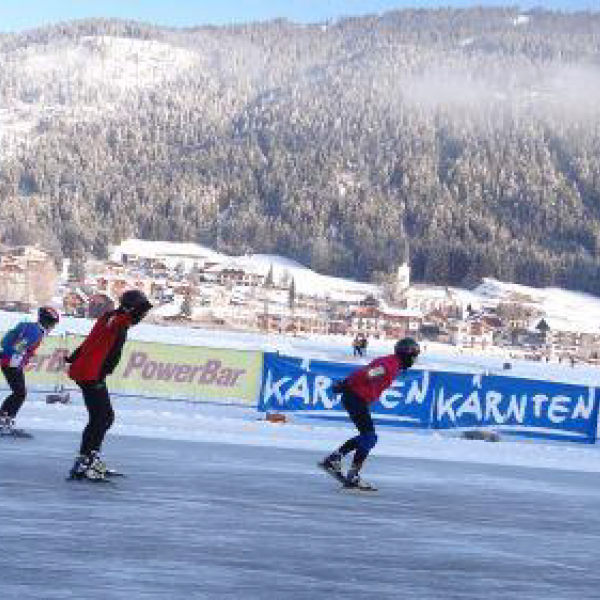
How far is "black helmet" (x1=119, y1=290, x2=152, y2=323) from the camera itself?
13344 mm

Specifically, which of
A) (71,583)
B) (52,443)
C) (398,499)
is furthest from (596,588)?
(52,443)

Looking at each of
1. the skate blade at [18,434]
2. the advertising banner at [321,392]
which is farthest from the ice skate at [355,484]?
the advertising banner at [321,392]

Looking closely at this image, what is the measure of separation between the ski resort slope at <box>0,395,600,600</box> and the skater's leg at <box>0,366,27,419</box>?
0.61 metres

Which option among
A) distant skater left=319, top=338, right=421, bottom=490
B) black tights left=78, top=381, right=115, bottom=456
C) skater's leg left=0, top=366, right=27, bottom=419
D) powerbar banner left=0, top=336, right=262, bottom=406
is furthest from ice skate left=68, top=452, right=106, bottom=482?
Result: powerbar banner left=0, top=336, right=262, bottom=406

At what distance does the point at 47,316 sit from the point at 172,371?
898 cm

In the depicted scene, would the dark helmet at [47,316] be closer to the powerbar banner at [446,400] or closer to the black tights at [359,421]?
the black tights at [359,421]

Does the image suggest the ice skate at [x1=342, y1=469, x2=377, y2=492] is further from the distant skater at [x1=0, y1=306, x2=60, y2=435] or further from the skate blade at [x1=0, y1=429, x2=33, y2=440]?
the skate blade at [x1=0, y1=429, x2=33, y2=440]

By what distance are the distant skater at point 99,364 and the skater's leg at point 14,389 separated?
4278 millimetres

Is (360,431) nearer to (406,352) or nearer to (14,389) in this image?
(406,352)

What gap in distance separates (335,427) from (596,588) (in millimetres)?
16117

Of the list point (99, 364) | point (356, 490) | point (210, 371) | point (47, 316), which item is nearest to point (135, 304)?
point (99, 364)

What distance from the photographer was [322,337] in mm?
185375

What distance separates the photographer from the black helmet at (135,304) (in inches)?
525

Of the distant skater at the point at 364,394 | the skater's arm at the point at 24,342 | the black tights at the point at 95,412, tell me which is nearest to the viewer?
the black tights at the point at 95,412
